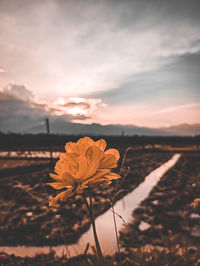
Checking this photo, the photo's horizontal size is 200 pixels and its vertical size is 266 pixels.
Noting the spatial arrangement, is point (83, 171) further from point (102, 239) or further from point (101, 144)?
point (102, 239)

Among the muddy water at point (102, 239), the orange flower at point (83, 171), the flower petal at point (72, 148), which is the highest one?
the flower petal at point (72, 148)

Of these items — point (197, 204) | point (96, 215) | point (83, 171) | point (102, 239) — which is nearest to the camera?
point (83, 171)

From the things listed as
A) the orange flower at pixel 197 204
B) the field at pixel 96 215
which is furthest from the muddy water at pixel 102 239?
the orange flower at pixel 197 204

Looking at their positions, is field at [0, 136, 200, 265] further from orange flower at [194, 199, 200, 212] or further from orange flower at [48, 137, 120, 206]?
orange flower at [48, 137, 120, 206]

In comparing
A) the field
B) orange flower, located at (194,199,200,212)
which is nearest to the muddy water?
the field

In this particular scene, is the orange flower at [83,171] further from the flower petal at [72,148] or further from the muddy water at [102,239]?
the muddy water at [102,239]

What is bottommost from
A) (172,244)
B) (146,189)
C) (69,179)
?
(146,189)

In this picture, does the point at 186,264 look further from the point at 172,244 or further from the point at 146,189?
the point at 146,189

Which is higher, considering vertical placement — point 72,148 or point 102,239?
point 72,148

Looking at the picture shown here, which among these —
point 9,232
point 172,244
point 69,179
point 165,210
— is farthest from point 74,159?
point 165,210

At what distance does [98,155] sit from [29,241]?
65.1 inches

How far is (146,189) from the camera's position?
11.7ft

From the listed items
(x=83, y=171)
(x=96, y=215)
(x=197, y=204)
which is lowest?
(x=96, y=215)

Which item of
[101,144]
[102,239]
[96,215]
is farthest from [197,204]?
[96,215]
